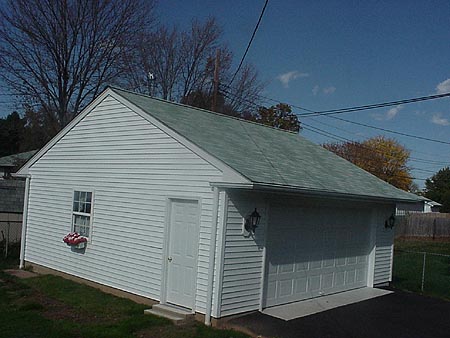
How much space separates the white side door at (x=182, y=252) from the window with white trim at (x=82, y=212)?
3.04 m

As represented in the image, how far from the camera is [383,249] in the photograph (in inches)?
567

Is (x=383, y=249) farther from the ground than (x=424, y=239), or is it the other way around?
(x=383, y=249)

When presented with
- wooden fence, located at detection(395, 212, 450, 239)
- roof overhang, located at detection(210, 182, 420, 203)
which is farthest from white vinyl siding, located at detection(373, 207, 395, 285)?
wooden fence, located at detection(395, 212, 450, 239)

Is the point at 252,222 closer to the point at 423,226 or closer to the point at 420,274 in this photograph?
the point at 420,274

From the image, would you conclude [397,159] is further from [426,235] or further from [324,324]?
[324,324]

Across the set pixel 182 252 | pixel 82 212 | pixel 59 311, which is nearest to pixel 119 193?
pixel 82 212

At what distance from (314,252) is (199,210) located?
136 inches

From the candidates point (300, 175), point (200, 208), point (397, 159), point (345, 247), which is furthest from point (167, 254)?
point (397, 159)

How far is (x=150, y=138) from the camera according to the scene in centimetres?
1093

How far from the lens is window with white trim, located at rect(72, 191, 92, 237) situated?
12523mm

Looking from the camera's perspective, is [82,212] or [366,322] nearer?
[366,322]

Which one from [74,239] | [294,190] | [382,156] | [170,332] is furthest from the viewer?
[382,156]

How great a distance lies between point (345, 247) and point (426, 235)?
23.6 meters

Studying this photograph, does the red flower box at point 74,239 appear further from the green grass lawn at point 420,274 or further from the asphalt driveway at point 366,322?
the green grass lawn at point 420,274
